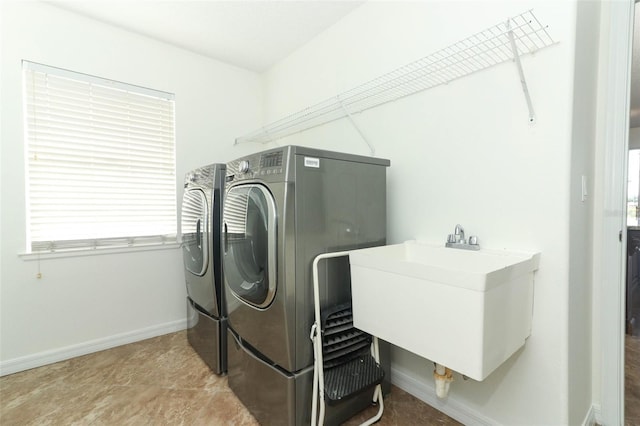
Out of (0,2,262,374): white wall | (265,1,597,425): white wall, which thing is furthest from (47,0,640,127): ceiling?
(265,1,597,425): white wall

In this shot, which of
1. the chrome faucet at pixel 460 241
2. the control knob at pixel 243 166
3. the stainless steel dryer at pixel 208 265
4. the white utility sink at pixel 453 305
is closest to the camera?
the white utility sink at pixel 453 305

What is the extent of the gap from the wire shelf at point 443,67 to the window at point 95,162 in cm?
133

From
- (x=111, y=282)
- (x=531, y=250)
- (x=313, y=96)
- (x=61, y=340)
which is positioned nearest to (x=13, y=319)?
(x=61, y=340)

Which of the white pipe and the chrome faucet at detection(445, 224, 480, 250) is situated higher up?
the chrome faucet at detection(445, 224, 480, 250)

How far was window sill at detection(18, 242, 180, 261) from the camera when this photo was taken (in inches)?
82.7

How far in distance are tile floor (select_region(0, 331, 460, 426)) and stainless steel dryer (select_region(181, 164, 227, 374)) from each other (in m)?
0.19

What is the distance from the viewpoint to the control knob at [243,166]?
154 centimetres

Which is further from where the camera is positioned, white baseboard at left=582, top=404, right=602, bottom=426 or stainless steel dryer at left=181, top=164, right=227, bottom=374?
stainless steel dryer at left=181, top=164, right=227, bottom=374

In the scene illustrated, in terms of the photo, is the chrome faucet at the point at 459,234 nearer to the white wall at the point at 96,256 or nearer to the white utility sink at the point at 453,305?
the white utility sink at the point at 453,305

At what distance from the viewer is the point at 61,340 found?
7.19 feet

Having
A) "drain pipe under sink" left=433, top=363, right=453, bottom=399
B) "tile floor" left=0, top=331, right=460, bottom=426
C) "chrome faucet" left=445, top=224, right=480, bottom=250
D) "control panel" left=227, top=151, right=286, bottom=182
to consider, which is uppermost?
"control panel" left=227, top=151, right=286, bottom=182

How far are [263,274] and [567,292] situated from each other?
134cm

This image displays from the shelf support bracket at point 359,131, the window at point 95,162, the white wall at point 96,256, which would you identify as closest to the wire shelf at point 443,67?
the shelf support bracket at point 359,131

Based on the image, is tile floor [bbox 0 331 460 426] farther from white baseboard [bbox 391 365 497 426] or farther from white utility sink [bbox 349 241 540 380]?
white utility sink [bbox 349 241 540 380]
